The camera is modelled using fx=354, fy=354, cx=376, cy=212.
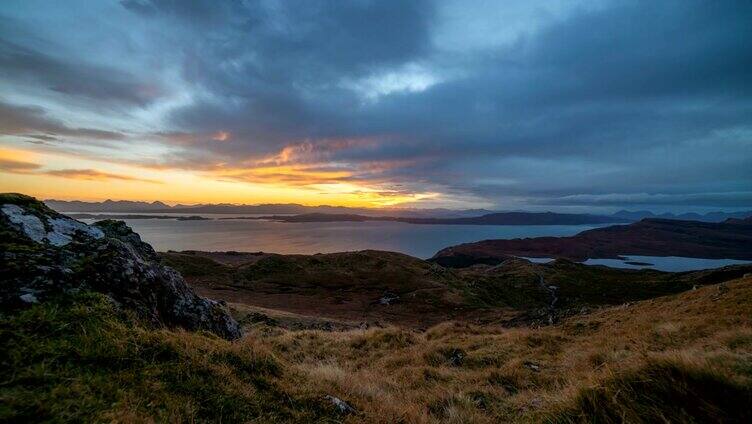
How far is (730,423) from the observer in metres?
3.46

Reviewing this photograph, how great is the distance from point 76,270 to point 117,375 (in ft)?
10.5

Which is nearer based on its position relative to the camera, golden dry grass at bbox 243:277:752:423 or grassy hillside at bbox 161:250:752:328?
golden dry grass at bbox 243:277:752:423

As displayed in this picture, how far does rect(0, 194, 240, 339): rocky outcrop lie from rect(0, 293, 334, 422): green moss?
2.00ft

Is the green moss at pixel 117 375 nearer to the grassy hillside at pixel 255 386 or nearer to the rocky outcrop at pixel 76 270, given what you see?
the grassy hillside at pixel 255 386

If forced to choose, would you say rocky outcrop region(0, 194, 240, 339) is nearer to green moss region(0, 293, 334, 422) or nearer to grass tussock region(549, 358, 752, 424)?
green moss region(0, 293, 334, 422)

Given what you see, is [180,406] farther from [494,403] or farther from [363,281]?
[363,281]

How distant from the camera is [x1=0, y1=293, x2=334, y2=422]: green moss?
3.61 metres

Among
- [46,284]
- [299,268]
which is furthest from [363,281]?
[46,284]

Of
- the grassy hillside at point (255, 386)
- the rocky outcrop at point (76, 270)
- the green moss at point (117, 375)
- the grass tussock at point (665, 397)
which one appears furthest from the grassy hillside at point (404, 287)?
the green moss at point (117, 375)

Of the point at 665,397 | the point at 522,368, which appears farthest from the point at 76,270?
the point at 522,368

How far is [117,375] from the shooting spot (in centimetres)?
438

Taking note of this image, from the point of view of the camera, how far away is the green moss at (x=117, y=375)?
11.8 feet

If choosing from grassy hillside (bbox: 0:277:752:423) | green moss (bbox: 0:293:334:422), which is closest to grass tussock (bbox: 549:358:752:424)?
grassy hillside (bbox: 0:277:752:423)

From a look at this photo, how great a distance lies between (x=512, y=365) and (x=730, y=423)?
22.7ft
